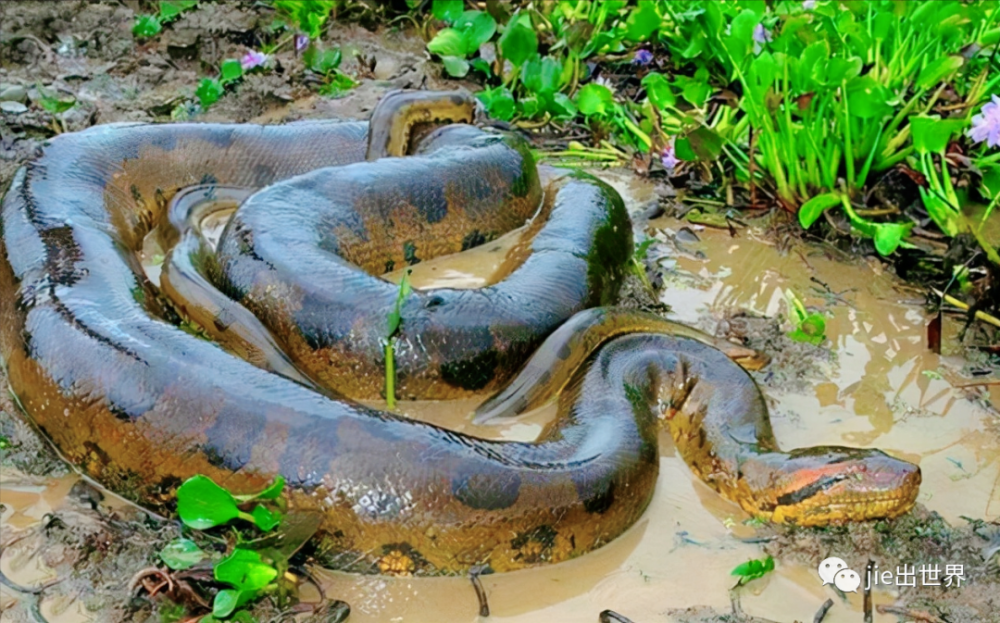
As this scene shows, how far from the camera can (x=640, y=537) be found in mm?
3482

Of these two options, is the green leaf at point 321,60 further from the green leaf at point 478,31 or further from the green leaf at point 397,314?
the green leaf at point 397,314

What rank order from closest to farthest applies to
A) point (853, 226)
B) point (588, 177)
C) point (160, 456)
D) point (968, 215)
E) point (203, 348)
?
point (160, 456)
point (203, 348)
point (968, 215)
point (853, 226)
point (588, 177)

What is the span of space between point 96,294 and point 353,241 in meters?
1.38

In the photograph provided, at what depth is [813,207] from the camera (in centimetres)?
512

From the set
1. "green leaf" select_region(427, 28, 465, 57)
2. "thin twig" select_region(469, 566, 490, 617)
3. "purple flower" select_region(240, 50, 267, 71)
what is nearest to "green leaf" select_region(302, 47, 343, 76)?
"purple flower" select_region(240, 50, 267, 71)

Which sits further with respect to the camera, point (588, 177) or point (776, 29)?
point (776, 29)

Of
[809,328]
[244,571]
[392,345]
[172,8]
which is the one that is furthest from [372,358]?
[172,8]

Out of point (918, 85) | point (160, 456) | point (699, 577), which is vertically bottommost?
point (699, 577)

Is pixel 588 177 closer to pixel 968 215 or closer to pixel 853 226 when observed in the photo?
pixel 853 226

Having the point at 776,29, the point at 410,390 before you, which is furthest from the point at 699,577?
the point at 776,29

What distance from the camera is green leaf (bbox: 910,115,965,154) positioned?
4508 millimetres

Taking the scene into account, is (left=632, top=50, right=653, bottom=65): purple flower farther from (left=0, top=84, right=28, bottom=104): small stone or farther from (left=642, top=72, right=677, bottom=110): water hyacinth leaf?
(left=0, top=84, right=28, bottom=104): small stone

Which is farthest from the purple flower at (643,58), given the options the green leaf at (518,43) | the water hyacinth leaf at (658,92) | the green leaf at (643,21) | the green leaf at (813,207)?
the green leaf at (813,207)

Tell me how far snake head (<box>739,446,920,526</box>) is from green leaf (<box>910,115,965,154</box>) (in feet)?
5.62
